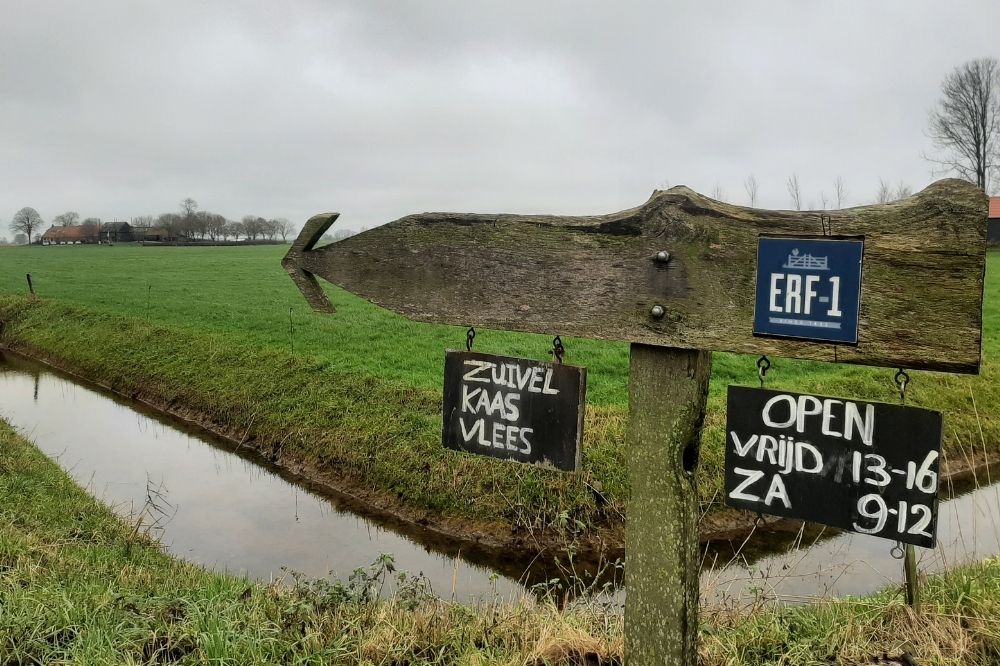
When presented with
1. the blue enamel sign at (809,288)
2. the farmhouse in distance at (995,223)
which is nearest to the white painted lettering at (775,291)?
the blue enamel sign at (809,288)

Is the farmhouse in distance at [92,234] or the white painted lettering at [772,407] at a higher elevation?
the farmhouse in distance at [92,234]

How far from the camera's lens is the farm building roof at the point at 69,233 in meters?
88.3

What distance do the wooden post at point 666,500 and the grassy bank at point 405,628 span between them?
87 cm

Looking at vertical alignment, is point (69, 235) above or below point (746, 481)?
above

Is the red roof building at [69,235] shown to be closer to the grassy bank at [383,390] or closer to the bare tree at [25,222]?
the bare tree at [25,222]

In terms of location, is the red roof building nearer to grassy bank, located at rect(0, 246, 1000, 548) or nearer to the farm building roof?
the farm building roof

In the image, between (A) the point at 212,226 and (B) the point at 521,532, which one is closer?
(B) the point at 521,532

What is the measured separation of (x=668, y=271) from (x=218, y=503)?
779 cm

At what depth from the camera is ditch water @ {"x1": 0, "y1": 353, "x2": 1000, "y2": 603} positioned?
610 centimetres

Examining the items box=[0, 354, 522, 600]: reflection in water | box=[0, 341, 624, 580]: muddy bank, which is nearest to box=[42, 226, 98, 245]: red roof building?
box=[0, 354, 522, 600]: reflection in water

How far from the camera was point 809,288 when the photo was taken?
1.94 metres

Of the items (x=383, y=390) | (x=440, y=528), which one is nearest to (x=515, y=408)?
(x=440, y=528)

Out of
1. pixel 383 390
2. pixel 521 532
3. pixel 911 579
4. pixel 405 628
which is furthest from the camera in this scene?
pixel 383 390

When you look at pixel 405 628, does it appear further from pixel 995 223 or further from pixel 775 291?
pixel 995 223
